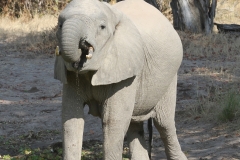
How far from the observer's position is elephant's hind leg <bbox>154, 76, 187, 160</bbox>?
6160mm

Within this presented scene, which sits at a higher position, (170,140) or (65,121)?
(65,121)

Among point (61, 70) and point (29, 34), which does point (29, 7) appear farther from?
point (61, 70)

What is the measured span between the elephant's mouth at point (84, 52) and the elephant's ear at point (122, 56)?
0.87 ft

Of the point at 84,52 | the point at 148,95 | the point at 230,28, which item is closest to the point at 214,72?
the point at 230,28

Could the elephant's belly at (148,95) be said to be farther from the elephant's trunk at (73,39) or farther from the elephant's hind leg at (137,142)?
the elephant's trunk at (73,39)

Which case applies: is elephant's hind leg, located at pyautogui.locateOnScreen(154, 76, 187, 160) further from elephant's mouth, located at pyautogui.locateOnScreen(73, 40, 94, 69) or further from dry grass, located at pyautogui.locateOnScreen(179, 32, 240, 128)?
dry grass, located at pyautogui.locateOnScreen(179, 32, 240, 128)

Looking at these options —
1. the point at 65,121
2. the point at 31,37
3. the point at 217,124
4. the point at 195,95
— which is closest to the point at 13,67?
the point at 31,37

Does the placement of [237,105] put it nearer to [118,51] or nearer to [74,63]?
[118,51]

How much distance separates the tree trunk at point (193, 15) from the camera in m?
18.6

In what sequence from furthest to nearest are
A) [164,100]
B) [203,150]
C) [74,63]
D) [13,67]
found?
[13,67], [203,150], [164,100], [74,63]

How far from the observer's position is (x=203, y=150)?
758cm

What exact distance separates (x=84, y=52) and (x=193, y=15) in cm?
1469

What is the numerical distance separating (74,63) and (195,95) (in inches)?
251

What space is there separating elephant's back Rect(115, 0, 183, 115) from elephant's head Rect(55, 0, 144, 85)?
43cm
